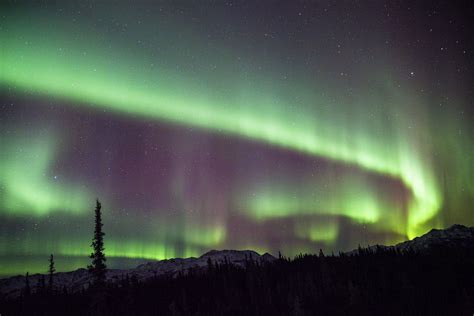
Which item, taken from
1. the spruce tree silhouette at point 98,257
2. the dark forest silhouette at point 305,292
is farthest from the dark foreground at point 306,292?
the spruce tree silhouette at point 98,257

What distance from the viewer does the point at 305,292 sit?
422 ft

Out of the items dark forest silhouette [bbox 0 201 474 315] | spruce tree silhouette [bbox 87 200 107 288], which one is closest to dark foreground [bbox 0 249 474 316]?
dark forest silhouette [bbox 0 201 474 315]

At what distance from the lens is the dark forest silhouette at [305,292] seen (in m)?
116

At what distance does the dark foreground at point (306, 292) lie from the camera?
115625 mm

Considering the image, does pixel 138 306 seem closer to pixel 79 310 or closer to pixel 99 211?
pixel 79 310

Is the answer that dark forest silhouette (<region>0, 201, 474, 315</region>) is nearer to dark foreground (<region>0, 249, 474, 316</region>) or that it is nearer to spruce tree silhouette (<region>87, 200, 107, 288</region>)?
dark foreground (<region>0, 249, 474, 316</region>)

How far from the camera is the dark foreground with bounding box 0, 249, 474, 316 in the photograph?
379 feet

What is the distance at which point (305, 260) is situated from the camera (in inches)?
7175

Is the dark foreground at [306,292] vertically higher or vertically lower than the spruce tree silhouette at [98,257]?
lower

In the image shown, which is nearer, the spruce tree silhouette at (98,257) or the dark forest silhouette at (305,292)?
the spruce tree silhouette at (98,257)

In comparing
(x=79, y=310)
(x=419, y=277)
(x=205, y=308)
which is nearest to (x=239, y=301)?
(x=205, y=308)

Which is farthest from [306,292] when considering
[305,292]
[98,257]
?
[98,257]

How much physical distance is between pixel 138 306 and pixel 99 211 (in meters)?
73.6

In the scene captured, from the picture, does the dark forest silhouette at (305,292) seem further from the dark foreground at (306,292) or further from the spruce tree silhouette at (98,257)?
the spruce tree silhouette at (98,257)
